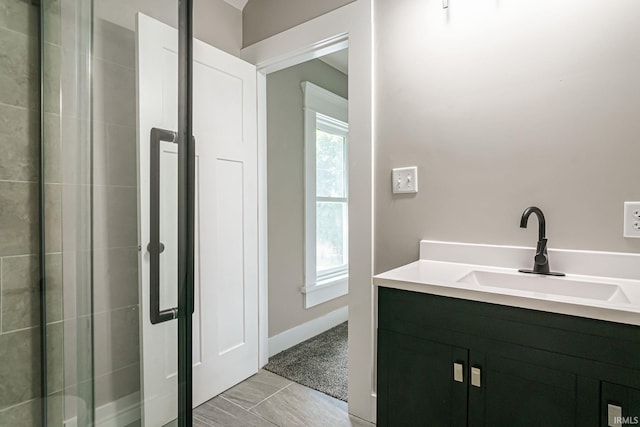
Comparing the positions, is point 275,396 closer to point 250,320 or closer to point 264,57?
point 250,320

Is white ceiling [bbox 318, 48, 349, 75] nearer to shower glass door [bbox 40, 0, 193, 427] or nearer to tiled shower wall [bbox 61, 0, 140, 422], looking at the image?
shower glass door [bbox 40, 0, 193, 427]

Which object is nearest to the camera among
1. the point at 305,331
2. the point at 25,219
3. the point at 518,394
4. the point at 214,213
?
the point at 518,394

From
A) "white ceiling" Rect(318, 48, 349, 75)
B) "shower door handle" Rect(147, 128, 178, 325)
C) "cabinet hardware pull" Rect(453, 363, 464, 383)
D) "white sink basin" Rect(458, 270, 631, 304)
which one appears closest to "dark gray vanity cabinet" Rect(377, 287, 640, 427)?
"cabinet hardware pull" Rect(453, 363, 464, 383)

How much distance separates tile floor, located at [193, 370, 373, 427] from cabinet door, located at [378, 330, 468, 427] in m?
0.67

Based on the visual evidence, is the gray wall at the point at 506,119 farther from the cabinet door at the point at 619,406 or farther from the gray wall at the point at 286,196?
the gray wall at the point at 286,196

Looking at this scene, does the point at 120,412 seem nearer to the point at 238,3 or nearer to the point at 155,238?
the point at 155,238

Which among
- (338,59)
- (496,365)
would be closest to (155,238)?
(496,365)

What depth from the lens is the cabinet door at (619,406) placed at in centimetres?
81

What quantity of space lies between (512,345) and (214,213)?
5.04 ft

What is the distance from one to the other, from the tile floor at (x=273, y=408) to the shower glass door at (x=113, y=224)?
2.26 feet

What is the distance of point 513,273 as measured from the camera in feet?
4.24

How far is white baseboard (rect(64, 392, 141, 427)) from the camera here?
111 cm

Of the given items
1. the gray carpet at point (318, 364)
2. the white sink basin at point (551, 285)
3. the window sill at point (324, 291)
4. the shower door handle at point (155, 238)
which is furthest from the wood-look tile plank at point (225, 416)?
the white sink basin at point (551, 285)

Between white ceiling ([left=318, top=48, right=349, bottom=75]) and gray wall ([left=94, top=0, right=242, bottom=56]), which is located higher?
white ceiling ([left=318, top=48, right=349, bottom=75])
